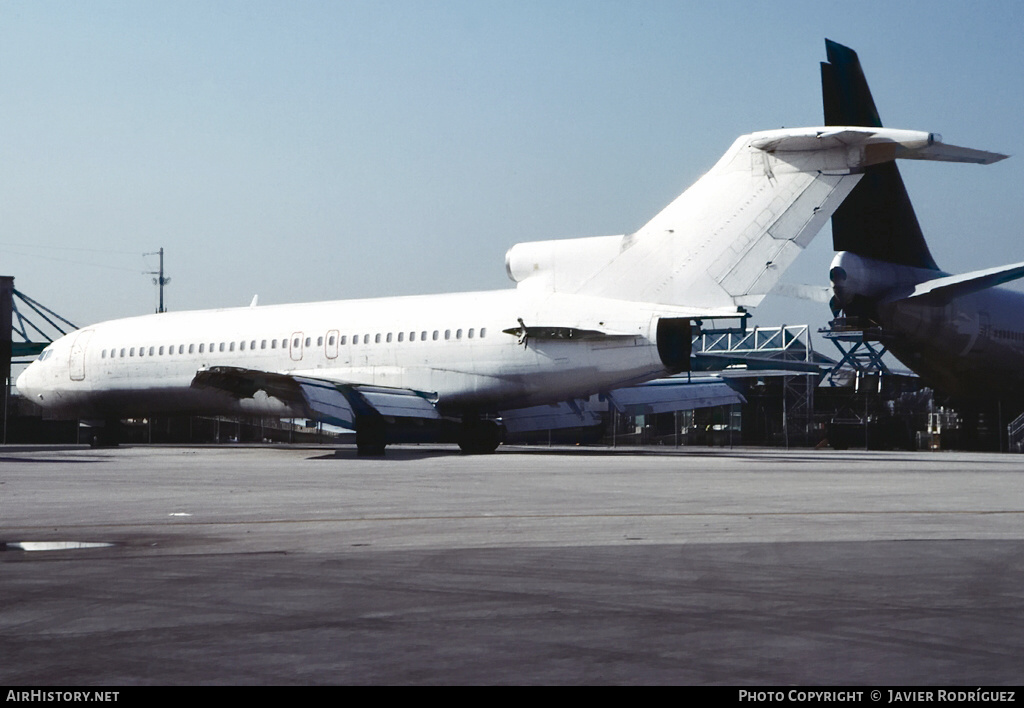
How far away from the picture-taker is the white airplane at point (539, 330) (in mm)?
27078

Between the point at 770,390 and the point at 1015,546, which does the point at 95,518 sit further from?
the point at 770,390

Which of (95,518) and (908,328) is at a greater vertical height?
(908,328)

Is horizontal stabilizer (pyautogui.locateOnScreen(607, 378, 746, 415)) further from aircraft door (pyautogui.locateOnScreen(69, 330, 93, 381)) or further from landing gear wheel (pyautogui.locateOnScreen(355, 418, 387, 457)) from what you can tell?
aircraft door (pyautogui.locateOnScreen(69, 330, 93, 381))

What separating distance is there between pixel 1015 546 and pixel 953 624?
154 inches

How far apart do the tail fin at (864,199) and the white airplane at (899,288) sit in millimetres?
32

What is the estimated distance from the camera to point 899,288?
3925 centimetres

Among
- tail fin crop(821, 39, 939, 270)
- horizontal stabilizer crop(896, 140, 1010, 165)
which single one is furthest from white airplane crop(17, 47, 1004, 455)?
tail fin crop(821, 39, 939, 270)

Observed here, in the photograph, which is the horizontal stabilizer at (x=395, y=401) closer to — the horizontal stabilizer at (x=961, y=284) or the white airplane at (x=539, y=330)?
the white airplane at (x=539, y=330)

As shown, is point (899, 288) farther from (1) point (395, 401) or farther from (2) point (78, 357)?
(2) point (78, 357)

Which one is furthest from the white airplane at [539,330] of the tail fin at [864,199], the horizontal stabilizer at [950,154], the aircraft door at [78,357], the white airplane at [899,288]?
the tail fin at [864,199]

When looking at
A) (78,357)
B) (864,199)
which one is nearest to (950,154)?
(864,199)

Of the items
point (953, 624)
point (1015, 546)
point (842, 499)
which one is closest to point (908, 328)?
point (842, 499)

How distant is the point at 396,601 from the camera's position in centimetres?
655

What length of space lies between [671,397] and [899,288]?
988cm
